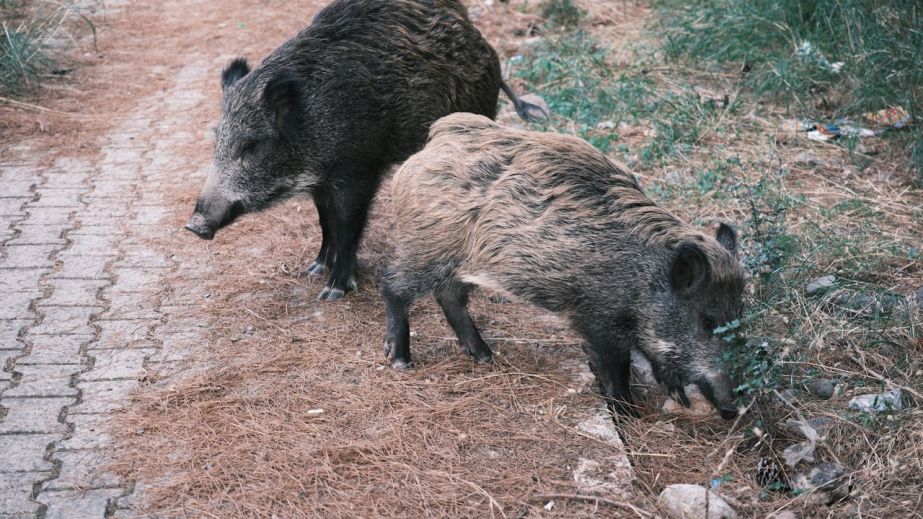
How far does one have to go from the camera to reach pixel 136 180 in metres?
6.46

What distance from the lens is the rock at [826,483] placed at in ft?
11.3

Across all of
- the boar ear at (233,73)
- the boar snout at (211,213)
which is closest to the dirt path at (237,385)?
the boar snout at (211,213)

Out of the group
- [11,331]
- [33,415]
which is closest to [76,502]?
[33,415]

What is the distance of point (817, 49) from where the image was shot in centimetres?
714

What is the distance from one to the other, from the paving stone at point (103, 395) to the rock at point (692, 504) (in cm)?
218

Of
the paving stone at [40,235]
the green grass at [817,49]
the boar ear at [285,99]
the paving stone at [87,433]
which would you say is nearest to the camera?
the paving stone at [87,433]

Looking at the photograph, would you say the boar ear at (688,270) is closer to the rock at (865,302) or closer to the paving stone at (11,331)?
the rock at (865,302)

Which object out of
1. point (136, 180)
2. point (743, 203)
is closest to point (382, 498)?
point (743, 203)

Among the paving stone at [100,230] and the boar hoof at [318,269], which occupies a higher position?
the paving stone at [100,230]

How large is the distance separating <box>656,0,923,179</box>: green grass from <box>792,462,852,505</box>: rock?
10.5 ft

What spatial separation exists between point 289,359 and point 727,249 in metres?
1.97

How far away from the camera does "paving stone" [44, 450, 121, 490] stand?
11.1ft

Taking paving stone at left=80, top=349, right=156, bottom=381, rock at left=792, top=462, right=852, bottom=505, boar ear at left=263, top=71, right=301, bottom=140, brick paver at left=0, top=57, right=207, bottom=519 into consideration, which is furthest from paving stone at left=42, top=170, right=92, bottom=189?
rock at left=792, top=462, right=852, bottom=505

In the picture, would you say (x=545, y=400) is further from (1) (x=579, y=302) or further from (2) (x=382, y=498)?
(2) (x=382, y=498)
